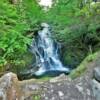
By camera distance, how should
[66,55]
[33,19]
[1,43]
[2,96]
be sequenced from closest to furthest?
[2,96], [1,43], [66,55], [33,19]

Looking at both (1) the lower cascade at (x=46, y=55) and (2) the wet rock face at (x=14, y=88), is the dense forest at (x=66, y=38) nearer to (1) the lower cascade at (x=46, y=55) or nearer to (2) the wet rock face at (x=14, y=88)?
(1) the lower cascade at (x=46, y=55)

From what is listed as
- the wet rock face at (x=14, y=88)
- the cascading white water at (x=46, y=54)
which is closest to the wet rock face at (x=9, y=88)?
the wet rock face at (x=14, y=88)

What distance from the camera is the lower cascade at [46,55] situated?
10098 mm

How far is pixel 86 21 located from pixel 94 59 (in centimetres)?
278

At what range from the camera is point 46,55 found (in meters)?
11.4

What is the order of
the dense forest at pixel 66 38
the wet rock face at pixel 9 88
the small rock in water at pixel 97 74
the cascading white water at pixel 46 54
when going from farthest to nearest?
the cascading white water at pixel 46 54 → the dense forest at pixel 66 38 → the small rock in water at pixel 97 74 → the wet rock face at pixel 9 88

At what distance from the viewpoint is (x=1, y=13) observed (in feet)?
31.7

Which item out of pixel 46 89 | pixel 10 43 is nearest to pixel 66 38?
pixel 10 43

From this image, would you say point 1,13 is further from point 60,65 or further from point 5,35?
point 60,65

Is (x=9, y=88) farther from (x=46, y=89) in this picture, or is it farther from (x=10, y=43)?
(x=10, y=43)

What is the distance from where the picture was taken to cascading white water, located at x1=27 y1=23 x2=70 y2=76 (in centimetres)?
1037

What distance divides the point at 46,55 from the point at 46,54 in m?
0.07

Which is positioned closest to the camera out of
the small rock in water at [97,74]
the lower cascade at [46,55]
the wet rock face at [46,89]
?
the wet rock face at [46,89]

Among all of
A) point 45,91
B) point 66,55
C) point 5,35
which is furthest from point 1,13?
point 45,91
